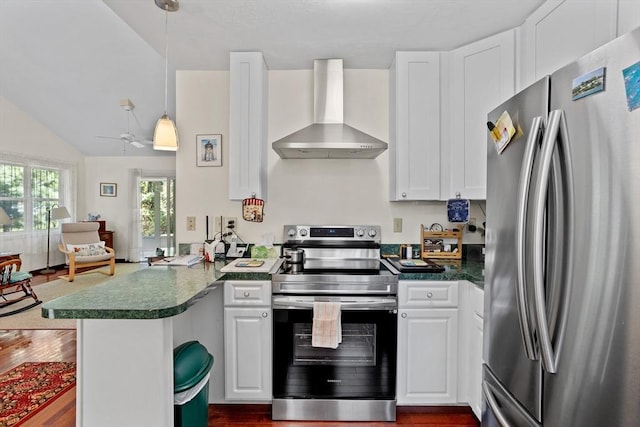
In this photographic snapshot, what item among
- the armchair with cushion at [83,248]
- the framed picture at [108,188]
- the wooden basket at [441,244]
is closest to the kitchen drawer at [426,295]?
the wooden basket at [441,244]

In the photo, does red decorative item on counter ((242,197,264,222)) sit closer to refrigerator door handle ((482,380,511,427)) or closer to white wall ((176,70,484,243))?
white wall ((176,70,484,243))

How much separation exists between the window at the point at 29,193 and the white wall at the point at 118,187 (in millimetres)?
519

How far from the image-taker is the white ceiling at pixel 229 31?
188 centimetres

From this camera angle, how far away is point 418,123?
235 cm

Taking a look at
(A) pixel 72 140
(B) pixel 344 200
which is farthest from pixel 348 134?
(A) pixel 72 140

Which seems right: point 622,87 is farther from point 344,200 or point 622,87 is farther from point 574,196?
point 344,200

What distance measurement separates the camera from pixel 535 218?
89 centimetres

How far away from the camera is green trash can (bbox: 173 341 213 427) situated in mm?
1471

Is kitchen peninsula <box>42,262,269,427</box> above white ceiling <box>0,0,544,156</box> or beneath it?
beneath

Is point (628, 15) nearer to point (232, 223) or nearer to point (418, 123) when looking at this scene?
point (418, 123)

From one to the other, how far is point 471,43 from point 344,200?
1.48 metres

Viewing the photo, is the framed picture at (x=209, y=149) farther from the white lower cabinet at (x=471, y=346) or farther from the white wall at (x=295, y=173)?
the white lower cabinet at (x=471, y=346)

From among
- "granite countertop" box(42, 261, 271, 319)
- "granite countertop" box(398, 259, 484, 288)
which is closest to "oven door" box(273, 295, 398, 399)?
"granite countertop" box(398, 259, 484, 288)

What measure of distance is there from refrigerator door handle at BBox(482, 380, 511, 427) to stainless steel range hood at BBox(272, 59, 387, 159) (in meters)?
1.53
